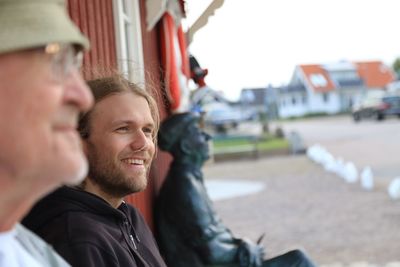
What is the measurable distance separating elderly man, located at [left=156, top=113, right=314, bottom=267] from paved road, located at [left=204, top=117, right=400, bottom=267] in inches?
94.2

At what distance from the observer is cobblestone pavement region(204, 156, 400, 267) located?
20.4 feet

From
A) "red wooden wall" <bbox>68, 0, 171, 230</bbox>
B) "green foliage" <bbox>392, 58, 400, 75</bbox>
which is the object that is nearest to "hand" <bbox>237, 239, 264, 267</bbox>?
"red wooden wall" <bbox>68, 0, 171, 230</bbox>

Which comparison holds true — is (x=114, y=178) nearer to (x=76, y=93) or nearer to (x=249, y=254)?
(x=76, y=93)

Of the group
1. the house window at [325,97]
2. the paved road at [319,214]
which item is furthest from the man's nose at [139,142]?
the house window at [325,97]

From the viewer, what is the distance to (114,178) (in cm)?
167

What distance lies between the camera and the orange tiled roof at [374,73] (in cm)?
6488

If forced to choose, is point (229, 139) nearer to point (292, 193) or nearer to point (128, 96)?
point (292, 193)

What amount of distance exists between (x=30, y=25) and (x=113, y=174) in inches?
39.5

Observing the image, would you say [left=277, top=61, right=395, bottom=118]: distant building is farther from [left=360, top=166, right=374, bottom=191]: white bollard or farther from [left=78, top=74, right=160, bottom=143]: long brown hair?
[left=78, top=74, right=160, bottom=143]: long brown hair

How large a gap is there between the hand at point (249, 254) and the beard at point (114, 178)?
1995 mm

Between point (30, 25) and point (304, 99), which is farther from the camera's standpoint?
point (304, 99)

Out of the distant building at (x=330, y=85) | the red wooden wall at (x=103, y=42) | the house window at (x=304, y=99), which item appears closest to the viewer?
the red wooden wall at (x=103, y=42)

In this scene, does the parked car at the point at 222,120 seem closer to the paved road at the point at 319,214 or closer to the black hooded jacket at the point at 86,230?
the paved road at the point at 319,214

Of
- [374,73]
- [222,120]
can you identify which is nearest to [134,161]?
[222,120]
